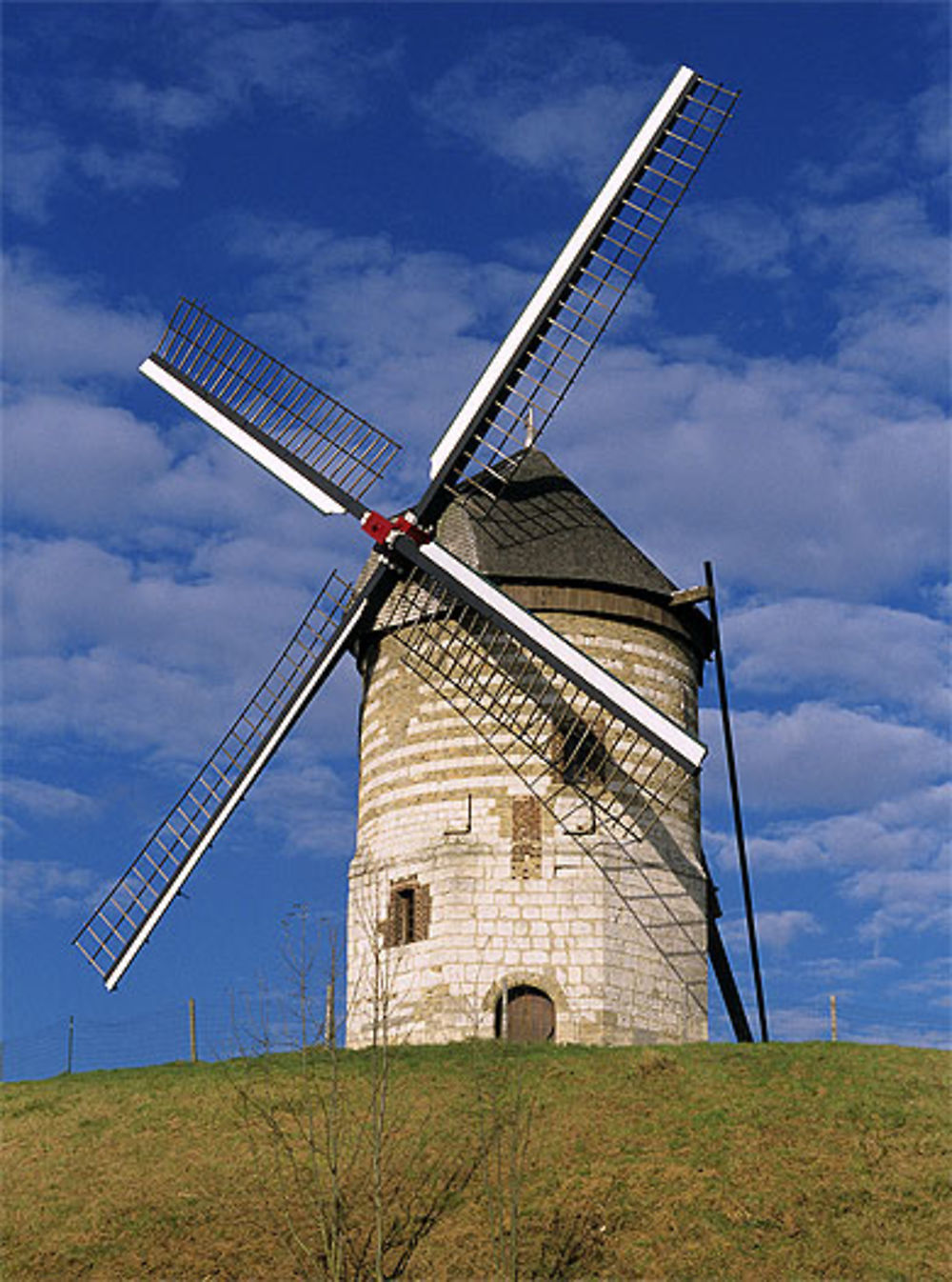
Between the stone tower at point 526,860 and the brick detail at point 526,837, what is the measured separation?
0.03 meters

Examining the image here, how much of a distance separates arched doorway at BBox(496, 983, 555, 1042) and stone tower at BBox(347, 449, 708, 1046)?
3cm

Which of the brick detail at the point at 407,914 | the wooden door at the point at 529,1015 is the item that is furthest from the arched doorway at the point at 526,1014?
the brick detail at the point at 407,914

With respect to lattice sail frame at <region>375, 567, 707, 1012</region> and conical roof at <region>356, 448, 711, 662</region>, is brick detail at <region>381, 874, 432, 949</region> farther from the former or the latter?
conical roof at <region>356, 448, 711, 662</region>

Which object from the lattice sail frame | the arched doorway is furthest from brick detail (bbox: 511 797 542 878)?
the arched doorway

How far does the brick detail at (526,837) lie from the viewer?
84.3 ft

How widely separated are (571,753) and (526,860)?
1.86m

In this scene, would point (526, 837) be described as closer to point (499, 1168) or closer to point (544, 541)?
point (544, 541)

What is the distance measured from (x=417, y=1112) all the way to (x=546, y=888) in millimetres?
5312

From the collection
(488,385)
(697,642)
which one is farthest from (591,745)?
(488,385)

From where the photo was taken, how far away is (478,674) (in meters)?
26.4

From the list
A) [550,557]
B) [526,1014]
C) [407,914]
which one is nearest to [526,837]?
[407,914]

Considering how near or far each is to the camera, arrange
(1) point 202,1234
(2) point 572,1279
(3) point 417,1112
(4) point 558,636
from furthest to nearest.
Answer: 1. (4) point 558,636
2. (3) point 417,1112
3. (1) point 202,1234
4. (2) point 572,1279

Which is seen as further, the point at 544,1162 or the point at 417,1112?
the point at 417,1112

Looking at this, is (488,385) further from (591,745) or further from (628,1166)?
(628,1166)
